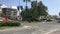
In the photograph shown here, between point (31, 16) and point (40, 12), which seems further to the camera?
point (40, 12)

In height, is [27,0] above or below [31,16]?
above

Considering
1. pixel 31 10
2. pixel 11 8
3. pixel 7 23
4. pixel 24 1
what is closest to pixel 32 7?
pixel 31 10

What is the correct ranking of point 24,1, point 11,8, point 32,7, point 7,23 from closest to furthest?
point 7,23, point 24,1, point 32,7, point 11,8

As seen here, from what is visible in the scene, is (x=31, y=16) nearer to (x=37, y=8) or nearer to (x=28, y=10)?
(x=28, y=10)

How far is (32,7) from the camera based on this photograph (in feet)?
323

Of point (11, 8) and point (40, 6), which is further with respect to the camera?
point (11, 8)

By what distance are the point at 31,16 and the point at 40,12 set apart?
12.3 meters

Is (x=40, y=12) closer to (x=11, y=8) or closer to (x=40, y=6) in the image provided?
(x=40, y=6)

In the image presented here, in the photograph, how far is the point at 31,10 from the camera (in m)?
95.3

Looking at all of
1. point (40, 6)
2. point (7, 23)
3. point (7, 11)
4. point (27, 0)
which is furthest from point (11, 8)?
point (7, 23)

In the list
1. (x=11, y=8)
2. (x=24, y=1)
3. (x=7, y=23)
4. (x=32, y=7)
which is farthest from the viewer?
(x=11, y=8)

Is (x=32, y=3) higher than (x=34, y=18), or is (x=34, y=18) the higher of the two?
(x=32, y=3)

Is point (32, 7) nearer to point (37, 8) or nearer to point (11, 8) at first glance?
point (37, 8)

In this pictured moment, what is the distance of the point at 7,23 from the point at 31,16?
149 feet
